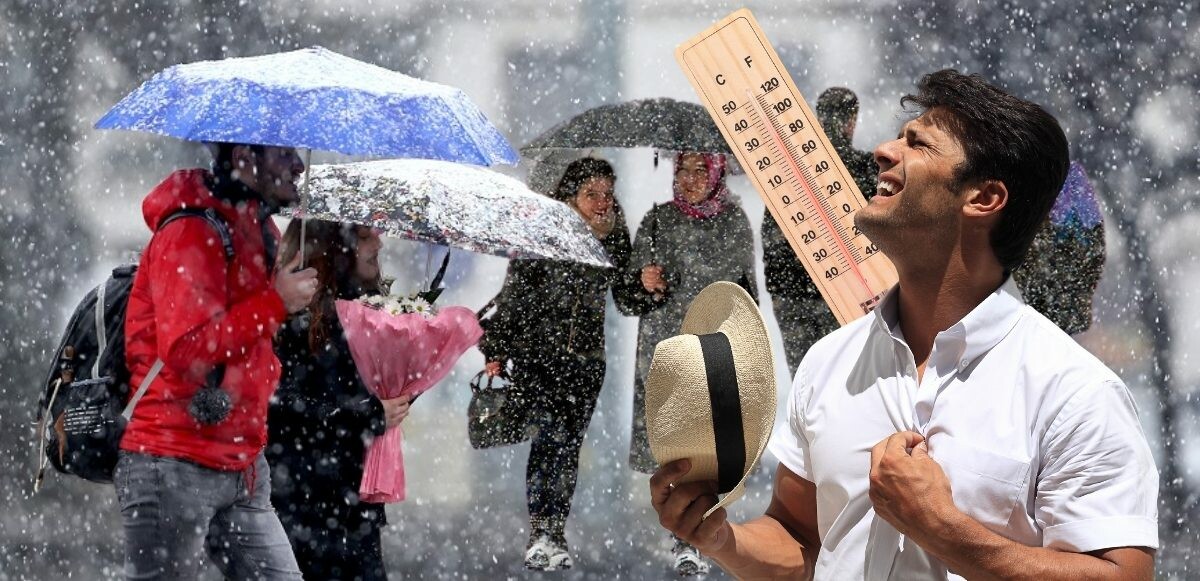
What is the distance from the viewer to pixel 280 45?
34.1ft

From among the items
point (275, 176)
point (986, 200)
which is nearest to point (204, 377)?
point (275, 176)

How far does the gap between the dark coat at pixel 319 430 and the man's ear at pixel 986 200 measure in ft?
9.67

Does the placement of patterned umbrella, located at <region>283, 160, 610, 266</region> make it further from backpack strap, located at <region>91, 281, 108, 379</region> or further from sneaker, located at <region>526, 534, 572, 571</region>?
sneaker, located at <region>526, 534, 572, 571</region>

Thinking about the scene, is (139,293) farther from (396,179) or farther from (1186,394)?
(1186,394)

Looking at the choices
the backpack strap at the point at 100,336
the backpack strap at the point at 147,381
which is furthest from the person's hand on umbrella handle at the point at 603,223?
the backpack strap at the point at 147,381

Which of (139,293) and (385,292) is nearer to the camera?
(139,293)

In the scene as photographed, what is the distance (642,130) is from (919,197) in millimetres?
4663

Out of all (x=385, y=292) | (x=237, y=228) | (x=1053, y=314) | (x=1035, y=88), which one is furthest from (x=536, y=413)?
(x=1035, y=88)

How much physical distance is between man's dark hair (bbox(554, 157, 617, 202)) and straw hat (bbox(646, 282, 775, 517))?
15.7 feet

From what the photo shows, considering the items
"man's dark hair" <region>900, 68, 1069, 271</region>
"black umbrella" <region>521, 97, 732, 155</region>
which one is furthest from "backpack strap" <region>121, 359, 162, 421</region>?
"black umbrella" <region>521, 97, 732, 155</region>

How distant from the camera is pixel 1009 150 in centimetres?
234

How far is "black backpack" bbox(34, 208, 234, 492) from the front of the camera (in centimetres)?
410

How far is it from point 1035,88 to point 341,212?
17.7 feet

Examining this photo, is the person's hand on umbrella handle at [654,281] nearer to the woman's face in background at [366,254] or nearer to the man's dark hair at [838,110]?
the man's dark hair at [838,110]
